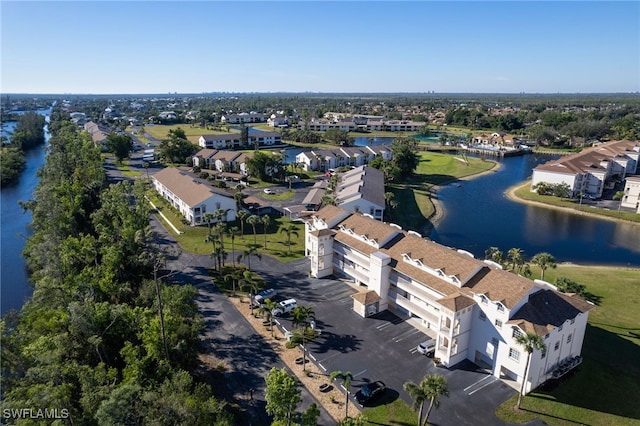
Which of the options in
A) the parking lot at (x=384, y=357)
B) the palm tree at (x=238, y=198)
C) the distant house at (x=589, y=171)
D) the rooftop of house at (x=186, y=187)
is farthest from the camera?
the distant house at (x=589, y=171)

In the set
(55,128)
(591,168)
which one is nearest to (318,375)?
(591,168)

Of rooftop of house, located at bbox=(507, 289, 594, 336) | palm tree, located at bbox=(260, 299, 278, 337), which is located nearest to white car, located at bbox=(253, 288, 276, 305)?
palm tree, located at bbox=(260, 299, 278, 337)

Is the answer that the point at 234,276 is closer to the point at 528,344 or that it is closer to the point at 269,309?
the point at 269,309

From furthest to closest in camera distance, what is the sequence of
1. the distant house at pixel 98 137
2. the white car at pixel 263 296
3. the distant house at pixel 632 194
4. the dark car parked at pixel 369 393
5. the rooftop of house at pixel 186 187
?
the distant house at pixel 98 137 < the distant house at pixel 632 194 < the rooftop of house at pixel 186 187 < the white car at pixel 263 296 < the dark car parked at pixel 369 393

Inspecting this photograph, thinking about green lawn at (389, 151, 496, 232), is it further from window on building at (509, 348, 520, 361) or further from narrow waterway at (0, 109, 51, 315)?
narrow waterway at (0, 109, 51, 315)

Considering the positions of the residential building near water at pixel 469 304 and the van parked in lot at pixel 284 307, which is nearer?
the residential building near water at pixel 469 304

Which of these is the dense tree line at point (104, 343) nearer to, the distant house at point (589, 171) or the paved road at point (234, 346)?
the paved road at point (234, 346)

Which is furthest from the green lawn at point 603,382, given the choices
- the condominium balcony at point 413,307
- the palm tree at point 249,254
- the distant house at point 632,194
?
the distant house at point 632,194

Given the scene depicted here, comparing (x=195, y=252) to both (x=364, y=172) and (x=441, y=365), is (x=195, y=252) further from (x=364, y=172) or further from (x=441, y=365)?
(x=364, y=172)
